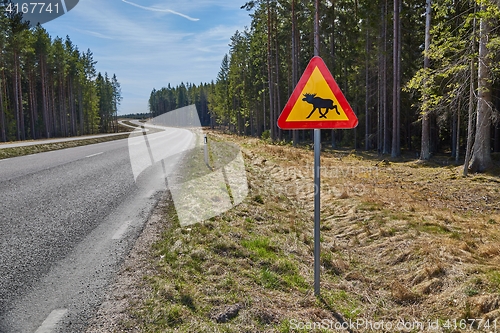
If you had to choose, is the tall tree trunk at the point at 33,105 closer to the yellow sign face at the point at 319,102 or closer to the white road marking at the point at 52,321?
the white road marking at the point at 52,321

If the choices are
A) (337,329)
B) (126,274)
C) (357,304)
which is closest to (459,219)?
(357,304)

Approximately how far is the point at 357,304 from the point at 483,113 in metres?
12.4

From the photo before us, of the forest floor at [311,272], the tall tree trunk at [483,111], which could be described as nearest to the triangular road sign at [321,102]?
the forest floor at [311,272]

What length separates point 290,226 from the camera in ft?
22.2

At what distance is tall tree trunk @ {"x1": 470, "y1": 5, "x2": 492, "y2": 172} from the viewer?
39.0 feet

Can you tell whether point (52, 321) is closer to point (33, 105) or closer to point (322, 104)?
point (322, 104)

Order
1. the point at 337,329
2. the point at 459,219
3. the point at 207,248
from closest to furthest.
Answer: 1. the point at 337,329
2. the point at 207,248
3. the point at 459,219

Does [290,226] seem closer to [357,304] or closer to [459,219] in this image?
[357,304]

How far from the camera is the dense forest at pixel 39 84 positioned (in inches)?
1662

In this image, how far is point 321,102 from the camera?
3795 millimetres

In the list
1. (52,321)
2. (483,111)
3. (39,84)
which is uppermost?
(39,84)

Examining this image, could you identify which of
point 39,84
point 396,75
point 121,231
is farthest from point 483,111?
point 39,84

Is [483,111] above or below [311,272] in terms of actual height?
above

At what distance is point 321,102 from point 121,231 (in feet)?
12.8
